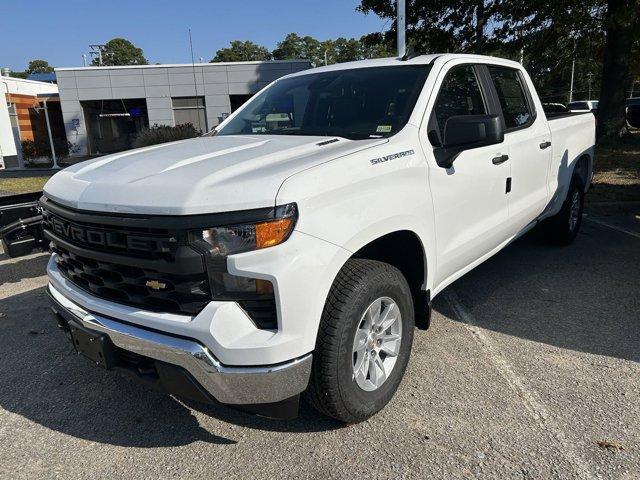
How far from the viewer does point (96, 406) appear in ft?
9.81

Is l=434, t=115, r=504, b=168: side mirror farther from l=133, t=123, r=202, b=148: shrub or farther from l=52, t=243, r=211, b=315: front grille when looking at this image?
l=133, t=123, r=202, b=148: shrub

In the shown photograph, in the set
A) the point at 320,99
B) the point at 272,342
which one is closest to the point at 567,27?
the point at 320,99

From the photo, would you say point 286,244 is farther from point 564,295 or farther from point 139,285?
point 564,295

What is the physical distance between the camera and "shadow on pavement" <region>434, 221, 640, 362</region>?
12.1 feet

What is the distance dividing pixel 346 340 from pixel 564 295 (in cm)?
288

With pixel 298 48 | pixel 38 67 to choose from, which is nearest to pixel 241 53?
pixel 298 48

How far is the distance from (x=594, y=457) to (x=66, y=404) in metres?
2.86

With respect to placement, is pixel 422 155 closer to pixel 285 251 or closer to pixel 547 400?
pixel 285 251

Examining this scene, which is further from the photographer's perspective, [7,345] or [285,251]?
[7,345]

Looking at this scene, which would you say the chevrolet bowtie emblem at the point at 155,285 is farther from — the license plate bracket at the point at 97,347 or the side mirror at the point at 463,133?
the side mirror at the point at 463,133

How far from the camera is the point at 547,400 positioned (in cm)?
289

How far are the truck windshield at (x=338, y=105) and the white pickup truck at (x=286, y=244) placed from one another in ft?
0.06

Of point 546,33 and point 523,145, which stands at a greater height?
point 546,33

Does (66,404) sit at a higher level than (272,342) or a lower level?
lower
